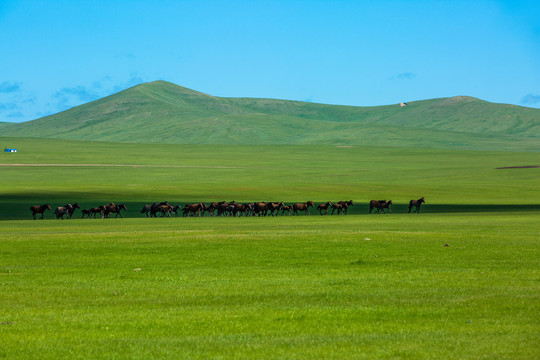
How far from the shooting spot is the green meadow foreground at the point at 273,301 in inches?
450

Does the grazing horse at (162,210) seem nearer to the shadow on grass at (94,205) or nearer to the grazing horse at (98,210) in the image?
the shadow on grass at (94,205)

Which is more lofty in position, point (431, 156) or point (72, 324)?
point (431, 156)

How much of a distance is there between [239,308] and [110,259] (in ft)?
36.1

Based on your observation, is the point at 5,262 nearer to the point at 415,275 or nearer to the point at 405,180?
the point at 415,275

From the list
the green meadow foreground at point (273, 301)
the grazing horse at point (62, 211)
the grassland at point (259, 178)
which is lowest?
the green meadow foreground at point (273, 301)

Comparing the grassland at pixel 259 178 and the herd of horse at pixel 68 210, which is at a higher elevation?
the grassland at pixel 259 178

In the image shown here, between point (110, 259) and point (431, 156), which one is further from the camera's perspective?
point (431, 156)

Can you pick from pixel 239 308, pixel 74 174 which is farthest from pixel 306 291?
pixel 74 174

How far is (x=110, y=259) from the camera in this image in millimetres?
24844

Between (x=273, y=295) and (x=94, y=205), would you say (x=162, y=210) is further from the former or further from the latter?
(x=273, y=295)

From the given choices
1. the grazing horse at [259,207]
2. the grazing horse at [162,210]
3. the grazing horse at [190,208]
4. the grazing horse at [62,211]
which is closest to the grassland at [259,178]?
the grazing horse at [62,211]

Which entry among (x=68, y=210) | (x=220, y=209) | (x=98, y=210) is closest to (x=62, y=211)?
(x=68, y=210)

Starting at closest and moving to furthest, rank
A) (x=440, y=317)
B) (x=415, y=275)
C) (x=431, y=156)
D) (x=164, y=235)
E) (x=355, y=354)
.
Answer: (x=355, y=354)
(x=440, y=317)
(x=415, y=275)
(x=164, y=235)
(x=431, y=156)

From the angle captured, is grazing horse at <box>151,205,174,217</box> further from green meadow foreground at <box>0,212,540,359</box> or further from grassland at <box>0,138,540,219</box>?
green meadow foreground at <box>0,212,540,359</box>
